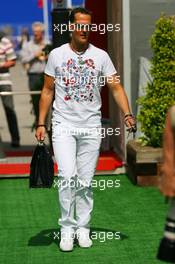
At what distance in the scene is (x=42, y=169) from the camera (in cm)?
744

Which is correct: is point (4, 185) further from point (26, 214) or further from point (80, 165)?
point (80, 165)

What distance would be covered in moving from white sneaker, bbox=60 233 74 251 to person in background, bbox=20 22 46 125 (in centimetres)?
599

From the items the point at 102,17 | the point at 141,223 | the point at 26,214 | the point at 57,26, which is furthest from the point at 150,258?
the point at 102,17

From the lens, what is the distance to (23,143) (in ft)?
46.1

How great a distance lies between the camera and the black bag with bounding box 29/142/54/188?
7.44 m

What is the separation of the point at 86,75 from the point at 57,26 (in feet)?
12.6

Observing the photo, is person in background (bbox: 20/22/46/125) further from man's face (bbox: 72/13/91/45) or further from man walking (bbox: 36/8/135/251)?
man's face (bbox: 72/13/91/45)

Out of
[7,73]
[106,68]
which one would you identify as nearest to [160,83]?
[106,68]

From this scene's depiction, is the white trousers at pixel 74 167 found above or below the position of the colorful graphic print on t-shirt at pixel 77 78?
below

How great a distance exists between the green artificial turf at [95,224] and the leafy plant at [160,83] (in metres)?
0.74

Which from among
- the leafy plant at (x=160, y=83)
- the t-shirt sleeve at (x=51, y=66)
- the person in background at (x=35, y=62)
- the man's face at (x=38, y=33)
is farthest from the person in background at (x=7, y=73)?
the t-shirt sleeve at (x=51, y=66)

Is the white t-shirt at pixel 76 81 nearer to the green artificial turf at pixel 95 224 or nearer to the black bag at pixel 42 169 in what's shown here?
the black bag at pixel 42 169

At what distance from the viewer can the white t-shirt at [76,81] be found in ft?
23.6

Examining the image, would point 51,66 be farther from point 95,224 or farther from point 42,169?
point 95,224
